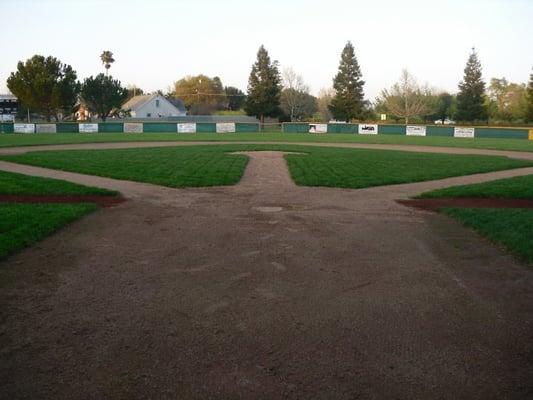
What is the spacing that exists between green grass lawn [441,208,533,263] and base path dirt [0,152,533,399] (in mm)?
329

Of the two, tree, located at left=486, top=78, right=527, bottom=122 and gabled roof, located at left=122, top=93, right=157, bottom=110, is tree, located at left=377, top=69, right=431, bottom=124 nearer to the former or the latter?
tree, located at left=486, top=78, right=527, bottom=122

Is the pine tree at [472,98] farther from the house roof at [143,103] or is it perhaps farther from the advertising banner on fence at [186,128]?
the house roof at [143,103]

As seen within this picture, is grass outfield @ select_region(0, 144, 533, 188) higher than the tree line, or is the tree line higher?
the tree line

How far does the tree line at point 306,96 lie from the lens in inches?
2702

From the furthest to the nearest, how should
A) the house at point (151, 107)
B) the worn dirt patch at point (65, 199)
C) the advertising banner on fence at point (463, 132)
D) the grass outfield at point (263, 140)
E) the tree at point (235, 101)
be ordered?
the tree at point (235, 101) < the house at point (151, 107) < the advertising banner on fence at point (463, 132) < the grass outfield at point (263, 140) < the worn dirt patch at point (65, 199)

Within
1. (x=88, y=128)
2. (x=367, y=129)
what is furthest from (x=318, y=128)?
(x=88, y=128)

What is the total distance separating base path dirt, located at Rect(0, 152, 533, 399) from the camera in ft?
12.5

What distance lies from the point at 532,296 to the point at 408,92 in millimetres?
84284

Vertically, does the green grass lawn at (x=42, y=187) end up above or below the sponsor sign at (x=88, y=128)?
below

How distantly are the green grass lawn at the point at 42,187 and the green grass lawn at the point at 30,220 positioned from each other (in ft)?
5.88

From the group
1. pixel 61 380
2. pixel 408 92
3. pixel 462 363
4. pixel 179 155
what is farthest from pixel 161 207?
pixel 408 92

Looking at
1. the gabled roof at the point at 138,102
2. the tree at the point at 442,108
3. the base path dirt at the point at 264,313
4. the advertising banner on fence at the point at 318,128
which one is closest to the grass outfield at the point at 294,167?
the base path dirt at the point at 264,313

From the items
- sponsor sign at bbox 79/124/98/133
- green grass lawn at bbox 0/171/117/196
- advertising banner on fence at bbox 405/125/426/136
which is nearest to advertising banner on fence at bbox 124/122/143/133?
sponsor sign at bbox 79/124/98/133

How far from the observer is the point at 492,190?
537 inches
